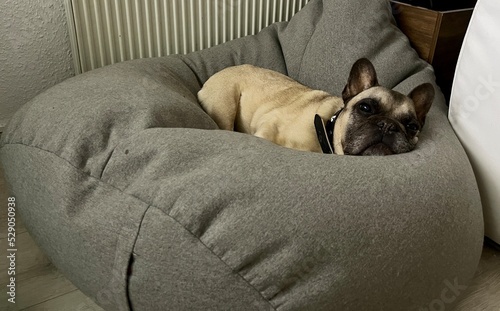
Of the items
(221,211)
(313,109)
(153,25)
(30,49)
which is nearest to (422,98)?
(313,109)

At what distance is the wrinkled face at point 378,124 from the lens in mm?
1284

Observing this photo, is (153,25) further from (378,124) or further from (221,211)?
(221,211)

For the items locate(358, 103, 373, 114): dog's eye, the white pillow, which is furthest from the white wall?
the white pillow


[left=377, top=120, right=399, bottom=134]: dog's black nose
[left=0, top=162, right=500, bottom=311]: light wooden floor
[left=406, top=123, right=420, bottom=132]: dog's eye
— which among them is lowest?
[left=0, top=162, right=500, bottom=311]: light wooden floor

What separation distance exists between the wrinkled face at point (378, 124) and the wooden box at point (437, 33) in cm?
46

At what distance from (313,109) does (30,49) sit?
1275mm

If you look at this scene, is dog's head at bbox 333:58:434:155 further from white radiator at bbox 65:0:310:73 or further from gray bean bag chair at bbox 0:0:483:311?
white radiator at bbox 65:0:310:73

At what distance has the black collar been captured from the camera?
144cm

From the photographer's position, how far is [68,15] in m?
1.79

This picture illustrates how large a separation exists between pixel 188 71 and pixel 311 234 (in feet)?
3.84

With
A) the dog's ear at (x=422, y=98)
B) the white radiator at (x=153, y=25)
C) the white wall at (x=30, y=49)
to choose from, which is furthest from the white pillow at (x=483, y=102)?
the white wall at (x=30, y=49)

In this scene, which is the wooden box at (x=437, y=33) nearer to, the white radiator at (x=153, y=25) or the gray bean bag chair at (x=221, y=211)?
the gray bean bag chair at (x=221, y=211)

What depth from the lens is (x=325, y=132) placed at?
146cm

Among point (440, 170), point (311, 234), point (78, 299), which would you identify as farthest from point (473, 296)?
point (78, 299)
